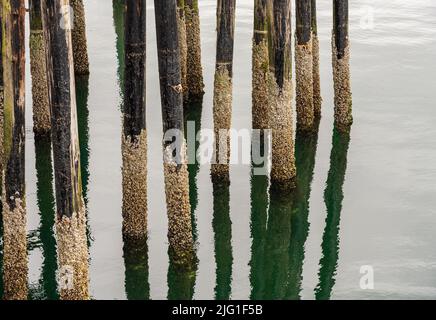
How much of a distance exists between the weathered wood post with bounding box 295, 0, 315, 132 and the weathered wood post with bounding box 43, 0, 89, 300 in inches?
240

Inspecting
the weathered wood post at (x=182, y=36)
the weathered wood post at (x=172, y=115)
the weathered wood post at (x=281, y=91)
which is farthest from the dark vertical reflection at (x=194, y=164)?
the weathered wood post at (x=172, y=115)

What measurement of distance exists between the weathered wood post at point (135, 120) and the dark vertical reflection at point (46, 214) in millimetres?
1375

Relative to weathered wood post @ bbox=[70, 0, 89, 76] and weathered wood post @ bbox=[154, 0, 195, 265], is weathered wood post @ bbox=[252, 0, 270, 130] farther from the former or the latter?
weathered wood post @ bbox=[70, 0, 89, 76]

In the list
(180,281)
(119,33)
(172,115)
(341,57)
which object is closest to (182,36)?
(341,57)

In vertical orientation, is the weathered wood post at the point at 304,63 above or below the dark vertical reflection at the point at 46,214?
above

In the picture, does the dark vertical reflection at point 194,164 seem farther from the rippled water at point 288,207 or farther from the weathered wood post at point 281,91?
the weathered wood post at point 281,91

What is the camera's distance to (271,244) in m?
15.1

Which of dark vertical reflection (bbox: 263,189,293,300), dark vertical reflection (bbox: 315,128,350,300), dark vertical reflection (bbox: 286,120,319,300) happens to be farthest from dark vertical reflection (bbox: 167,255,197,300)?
dark vertical reflection (bbox: 315,128,350,300)

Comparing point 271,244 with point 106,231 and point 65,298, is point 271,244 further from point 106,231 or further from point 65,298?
point 65,298

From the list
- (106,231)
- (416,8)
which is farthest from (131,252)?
(416,8)

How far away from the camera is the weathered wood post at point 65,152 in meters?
10.8

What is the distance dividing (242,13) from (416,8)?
4987 mm

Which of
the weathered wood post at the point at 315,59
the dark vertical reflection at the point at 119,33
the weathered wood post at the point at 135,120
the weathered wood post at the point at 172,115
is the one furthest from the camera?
the dark vertical reflection at the point at 119,33

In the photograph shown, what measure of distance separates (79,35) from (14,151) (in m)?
8.40
